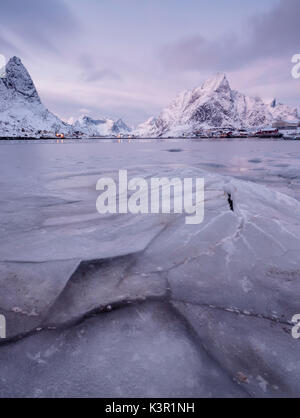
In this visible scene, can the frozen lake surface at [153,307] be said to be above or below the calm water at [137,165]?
below

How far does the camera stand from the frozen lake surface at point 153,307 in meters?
1.42

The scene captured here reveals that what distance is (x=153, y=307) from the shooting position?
1961 mm

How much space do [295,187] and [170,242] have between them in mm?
5953

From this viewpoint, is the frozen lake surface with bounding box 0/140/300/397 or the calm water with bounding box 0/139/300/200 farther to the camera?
the calm water with bounding box 0/139/300/200

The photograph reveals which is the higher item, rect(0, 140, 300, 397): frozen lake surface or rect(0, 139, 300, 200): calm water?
rect(0, 139, 300, 200): calm water

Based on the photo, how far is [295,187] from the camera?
7.20m

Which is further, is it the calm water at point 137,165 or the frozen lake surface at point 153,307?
the calm water at point 137,165

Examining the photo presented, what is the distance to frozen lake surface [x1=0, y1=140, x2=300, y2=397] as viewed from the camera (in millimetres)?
1420

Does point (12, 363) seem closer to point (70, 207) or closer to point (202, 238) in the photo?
point (202, 238)

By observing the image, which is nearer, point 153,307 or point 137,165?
point 153,307

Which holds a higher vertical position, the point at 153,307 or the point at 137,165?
the point at 137,165
